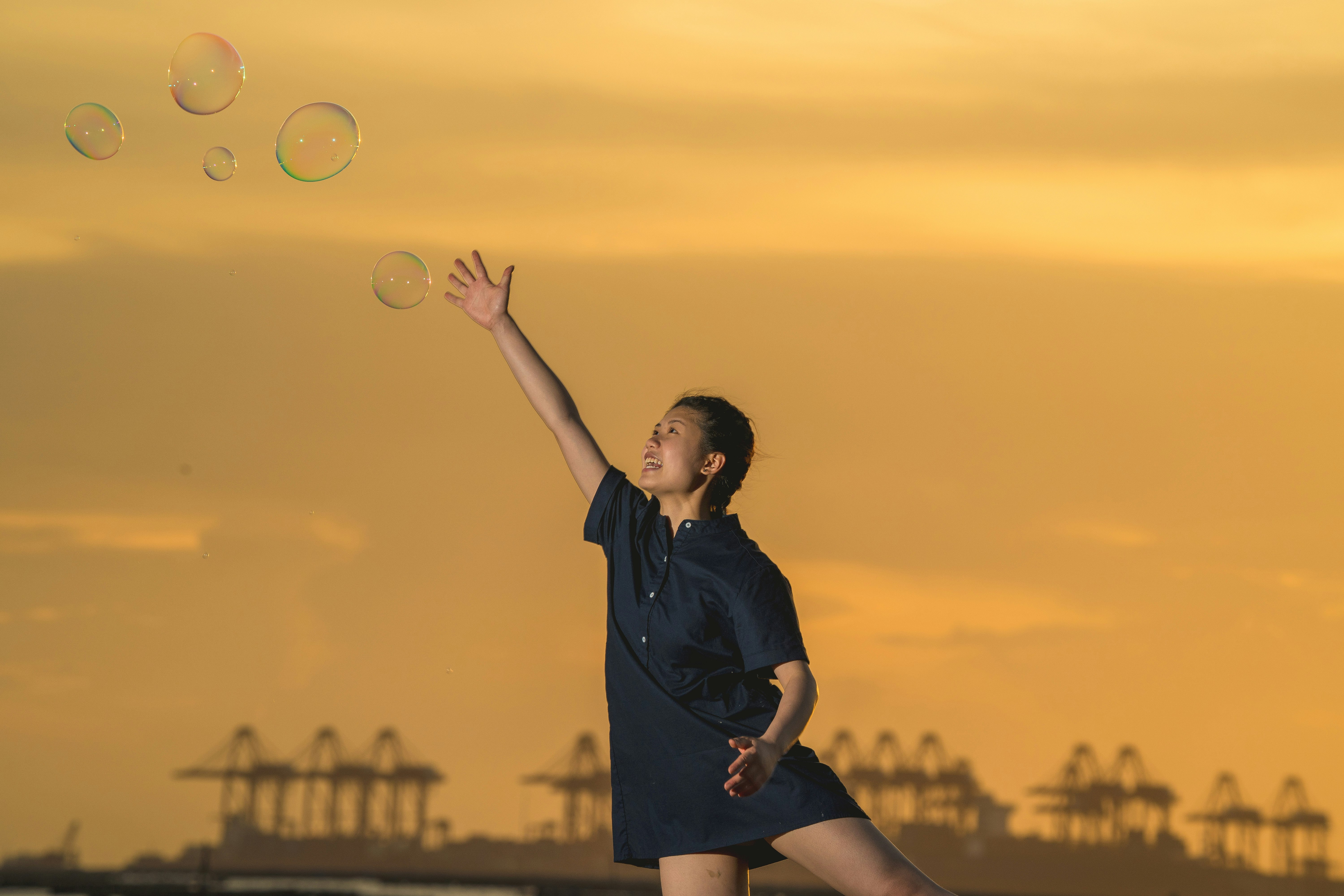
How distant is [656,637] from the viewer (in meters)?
5.43

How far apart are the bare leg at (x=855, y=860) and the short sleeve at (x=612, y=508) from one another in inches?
52.8

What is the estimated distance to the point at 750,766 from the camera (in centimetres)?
468

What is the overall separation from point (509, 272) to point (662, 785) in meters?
2.46

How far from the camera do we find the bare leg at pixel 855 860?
16.4ft

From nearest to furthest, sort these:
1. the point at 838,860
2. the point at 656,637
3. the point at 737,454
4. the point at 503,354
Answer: the point at 838,860
the point at 656,637
the point at 737,454
the point at 503,354

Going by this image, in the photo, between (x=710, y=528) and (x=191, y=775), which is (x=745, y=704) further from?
(x=191, y=775)

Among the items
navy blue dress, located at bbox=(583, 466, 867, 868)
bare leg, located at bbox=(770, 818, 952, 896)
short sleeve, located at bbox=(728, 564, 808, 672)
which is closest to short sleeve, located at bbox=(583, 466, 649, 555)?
navy blue dress, located at bbox=(583, 466, 867, 868)

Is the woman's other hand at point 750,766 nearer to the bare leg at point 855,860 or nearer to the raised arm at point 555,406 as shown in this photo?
the bare leg at point 855,860

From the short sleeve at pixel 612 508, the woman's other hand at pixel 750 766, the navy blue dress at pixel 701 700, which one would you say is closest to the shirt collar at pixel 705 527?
the navy blue dress at pixel 701 700

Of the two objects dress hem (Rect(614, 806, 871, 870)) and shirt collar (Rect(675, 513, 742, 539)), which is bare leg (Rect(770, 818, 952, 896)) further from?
shirt collar (Rect(675, 513, 742, 539))

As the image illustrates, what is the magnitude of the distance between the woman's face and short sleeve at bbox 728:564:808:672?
53cm

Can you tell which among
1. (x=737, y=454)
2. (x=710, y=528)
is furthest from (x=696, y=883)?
(x=737, y=454)

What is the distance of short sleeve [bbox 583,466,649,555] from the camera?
5.83m

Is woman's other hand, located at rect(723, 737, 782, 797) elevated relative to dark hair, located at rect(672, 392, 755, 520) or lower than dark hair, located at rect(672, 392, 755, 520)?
lower
